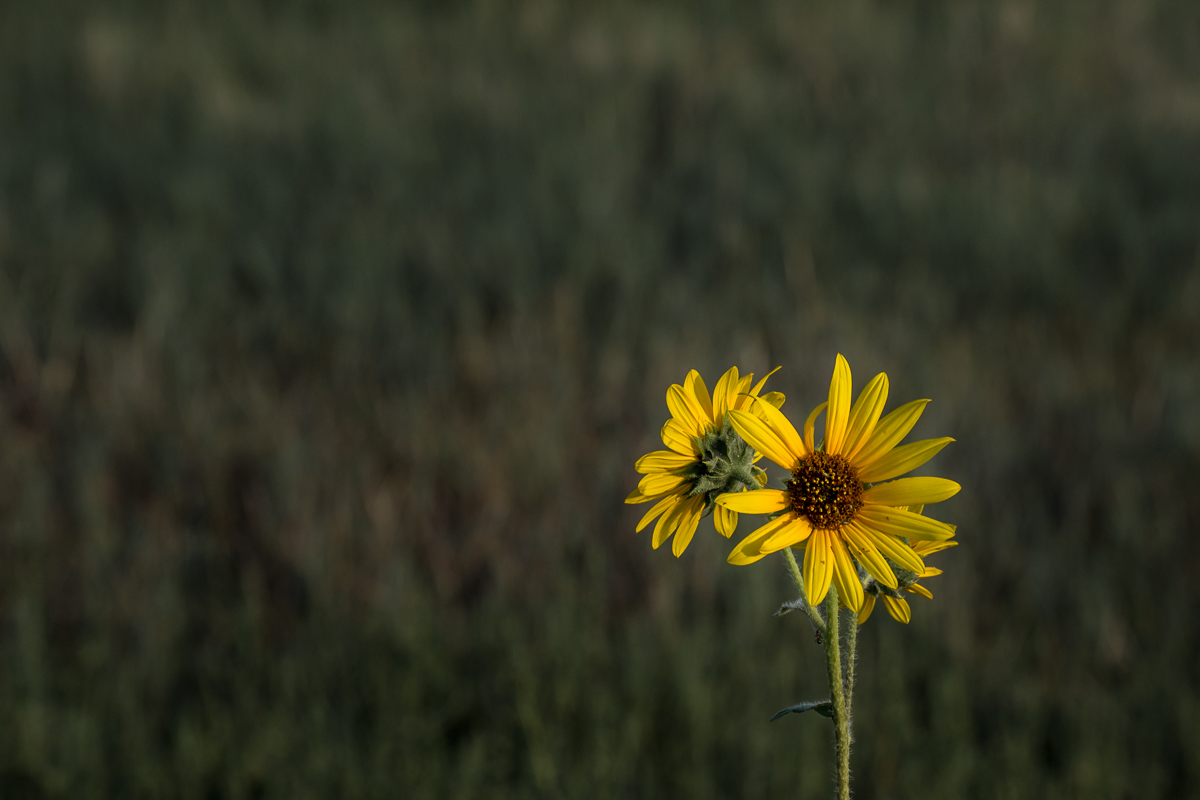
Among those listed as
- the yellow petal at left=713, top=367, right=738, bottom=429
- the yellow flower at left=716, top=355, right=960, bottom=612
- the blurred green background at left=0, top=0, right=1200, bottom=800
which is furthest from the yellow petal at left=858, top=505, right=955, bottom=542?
the blurred green background at left=0, top=0, right=1200, bottom=800

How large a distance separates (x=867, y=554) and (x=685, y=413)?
5.5 inches

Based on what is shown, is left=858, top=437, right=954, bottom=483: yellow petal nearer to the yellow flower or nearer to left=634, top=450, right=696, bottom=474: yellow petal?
the yellow flower

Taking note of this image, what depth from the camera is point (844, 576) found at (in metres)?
0.44

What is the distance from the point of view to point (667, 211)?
4.20 metres

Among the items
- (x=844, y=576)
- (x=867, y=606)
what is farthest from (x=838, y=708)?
(x=867, y=606)

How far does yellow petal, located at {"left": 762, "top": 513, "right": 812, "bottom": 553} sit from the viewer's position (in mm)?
417

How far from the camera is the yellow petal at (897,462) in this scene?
46 cm

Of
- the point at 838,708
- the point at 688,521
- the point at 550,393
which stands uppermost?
the point at 550,393

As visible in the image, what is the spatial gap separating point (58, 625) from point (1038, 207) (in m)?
4.43

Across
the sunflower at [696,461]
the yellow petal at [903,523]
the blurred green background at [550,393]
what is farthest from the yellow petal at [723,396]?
the blurred green background at [550,393]

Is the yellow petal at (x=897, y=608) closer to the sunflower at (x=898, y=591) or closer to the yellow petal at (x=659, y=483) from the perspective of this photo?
the sunflower at (x=898, y=591)

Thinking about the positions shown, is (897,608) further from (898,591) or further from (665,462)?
(665,462)

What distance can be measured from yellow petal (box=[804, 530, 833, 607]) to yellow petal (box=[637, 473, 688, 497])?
91 millimetres

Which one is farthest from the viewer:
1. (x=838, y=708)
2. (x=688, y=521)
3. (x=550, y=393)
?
(x=550, y=393)
